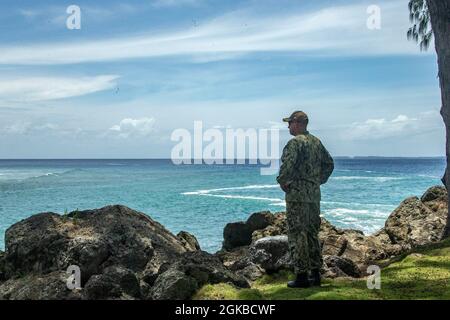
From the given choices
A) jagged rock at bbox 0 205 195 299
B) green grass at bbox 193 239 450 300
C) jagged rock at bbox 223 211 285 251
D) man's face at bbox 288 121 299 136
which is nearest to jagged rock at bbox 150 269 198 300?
green grass at bbox 193 239 450 300

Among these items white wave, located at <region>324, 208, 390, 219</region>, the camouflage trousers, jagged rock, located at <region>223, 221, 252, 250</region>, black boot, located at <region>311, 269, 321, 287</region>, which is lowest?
white wave, located at <region>324, 208, 390, 219</region>

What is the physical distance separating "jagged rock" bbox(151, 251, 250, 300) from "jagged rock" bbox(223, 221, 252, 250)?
11718 mm

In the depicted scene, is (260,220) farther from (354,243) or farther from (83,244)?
(83,244)

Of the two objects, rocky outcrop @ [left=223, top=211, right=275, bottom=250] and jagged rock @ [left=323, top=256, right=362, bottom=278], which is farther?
rocky outcrop @ [left=223, top=211, right=275, bottom=250]

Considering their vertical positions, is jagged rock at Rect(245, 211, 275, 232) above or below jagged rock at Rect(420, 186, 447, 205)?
below

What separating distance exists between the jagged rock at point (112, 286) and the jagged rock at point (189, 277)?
391mm

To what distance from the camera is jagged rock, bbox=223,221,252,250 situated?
21688mm

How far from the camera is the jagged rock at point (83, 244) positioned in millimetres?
10695

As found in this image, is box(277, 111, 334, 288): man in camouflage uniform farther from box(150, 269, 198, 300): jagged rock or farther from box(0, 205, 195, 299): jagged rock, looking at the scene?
box(0, 205, 195, 299): jagged rock

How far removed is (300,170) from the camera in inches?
357

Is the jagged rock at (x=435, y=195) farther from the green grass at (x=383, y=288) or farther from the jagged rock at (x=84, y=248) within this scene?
the jagged rock at (x=84, y=248)

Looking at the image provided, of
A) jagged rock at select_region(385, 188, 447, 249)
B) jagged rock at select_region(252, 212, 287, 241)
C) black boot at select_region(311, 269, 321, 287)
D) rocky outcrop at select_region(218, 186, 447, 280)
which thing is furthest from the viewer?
jagged rock at select_region(252, 212, 287, 241)

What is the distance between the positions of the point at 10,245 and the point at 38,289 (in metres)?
3.29

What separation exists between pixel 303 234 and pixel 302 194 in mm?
695
